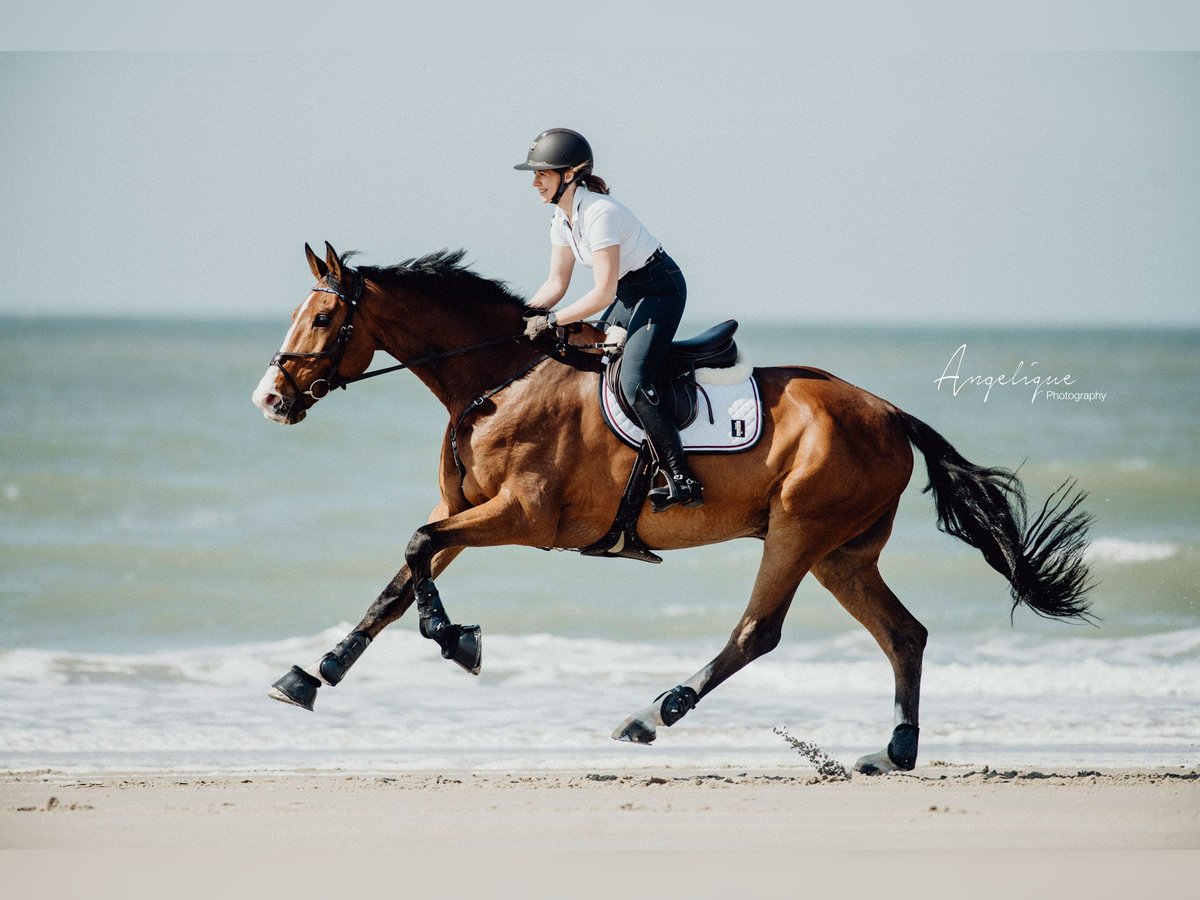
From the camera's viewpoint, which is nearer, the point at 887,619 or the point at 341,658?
the point at 341,658

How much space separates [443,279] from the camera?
5.75m

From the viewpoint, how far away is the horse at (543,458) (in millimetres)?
5414

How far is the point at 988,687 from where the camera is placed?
921 centimetres

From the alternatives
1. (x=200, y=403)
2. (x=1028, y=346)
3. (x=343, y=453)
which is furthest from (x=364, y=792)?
(x=1028, y=346)

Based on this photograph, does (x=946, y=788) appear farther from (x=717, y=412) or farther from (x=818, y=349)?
(x=818, y=349)

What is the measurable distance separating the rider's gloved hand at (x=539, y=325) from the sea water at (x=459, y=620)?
7.83 feet

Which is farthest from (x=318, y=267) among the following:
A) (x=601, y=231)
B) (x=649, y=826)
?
(x=649, y=826)

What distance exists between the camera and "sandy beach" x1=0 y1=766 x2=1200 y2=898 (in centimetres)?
479

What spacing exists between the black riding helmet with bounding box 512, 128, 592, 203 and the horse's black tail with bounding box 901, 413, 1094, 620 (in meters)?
1.85

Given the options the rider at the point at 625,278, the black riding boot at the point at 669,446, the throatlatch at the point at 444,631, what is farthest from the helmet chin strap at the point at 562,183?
the throatlatch at the point at 444,631

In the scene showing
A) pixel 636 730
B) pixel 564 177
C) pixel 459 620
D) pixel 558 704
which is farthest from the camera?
pixel 459 620

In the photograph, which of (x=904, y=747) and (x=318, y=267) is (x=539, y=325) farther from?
(x=904, y=747)

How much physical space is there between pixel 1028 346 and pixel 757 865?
49.5 metres

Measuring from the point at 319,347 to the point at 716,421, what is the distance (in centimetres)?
155
